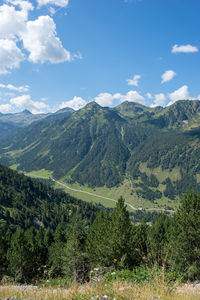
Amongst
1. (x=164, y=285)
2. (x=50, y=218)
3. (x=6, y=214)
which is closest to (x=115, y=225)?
(x=164, y=285)

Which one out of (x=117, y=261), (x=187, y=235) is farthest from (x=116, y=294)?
(x=187, y=235)

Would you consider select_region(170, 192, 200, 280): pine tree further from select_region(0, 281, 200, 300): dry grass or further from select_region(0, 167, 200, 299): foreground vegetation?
select_region(0, 281, 200, 300): dry grass

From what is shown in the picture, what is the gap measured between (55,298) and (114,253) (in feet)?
89.3

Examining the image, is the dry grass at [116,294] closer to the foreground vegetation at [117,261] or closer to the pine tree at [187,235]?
the foreground vegetation at [117,261]

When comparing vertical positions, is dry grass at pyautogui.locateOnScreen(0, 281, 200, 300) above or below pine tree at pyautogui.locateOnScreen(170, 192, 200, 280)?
above

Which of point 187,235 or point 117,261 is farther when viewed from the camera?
point 117,261

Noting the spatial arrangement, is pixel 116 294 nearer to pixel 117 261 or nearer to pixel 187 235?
pixel 117 261

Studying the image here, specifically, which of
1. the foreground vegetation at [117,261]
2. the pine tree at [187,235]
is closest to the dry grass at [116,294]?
the foreground vegetation at [117,261]

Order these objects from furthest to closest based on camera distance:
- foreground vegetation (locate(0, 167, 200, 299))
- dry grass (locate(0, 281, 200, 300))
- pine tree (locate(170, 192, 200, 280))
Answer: pine tree (locate(170, 192, 200, 280))
foreground vegetation (locate(0, 167, 200, 299))
dry grass (locate(0, 281, 200, 300))

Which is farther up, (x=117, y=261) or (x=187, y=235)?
(x=187, y=235)

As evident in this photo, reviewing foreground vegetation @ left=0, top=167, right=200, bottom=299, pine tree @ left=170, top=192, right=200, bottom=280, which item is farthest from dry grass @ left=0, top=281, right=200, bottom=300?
pine tree @ left=170, top=192, right=200, bottom=280

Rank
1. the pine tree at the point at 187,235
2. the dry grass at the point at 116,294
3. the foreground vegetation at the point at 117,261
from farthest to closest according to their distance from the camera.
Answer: the pine tree at the point at 187,235
the foreground vegetation at the point at 117,261
the dry grass at the point at 116,294

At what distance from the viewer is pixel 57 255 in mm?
46656

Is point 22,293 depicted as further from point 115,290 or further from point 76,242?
point 76,242
